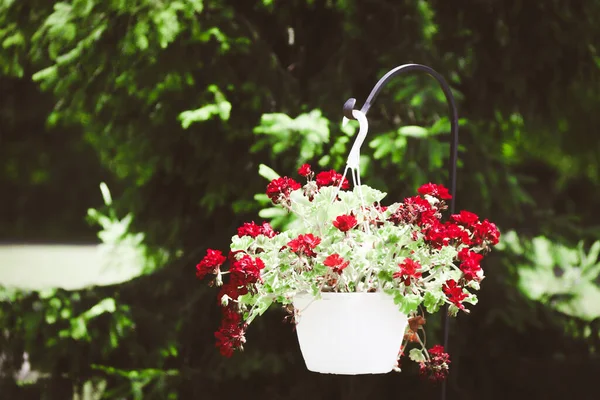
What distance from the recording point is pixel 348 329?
2.50m

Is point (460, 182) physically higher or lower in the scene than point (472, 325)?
higher

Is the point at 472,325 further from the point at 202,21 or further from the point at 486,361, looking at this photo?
the point at 202,21

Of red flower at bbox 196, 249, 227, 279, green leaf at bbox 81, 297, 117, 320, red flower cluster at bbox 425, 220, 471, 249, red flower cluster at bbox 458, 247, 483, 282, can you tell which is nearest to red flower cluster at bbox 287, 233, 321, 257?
red flower at bbox 196, 249, 227, 279

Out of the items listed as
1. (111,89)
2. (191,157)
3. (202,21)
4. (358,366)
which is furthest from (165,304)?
(358,366)

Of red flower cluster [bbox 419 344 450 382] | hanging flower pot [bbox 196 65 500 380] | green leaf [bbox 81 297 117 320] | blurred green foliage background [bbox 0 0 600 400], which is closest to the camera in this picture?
hanging flower pot [bbox 196 65 500 380]

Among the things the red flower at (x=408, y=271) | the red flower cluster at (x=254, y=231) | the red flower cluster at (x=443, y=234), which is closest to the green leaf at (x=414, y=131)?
the red flower cluster at (x=443, y=234)

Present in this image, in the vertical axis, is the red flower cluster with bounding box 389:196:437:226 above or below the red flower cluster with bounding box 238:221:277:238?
above

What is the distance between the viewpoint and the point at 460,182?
16.5ft

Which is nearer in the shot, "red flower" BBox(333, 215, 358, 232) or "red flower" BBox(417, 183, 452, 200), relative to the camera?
"red flower" BBox(333, 215, 358, 232)

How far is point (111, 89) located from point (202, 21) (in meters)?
0.73

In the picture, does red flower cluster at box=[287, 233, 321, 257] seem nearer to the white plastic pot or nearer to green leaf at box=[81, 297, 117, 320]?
the white plastic pot

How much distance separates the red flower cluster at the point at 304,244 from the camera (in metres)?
2.44

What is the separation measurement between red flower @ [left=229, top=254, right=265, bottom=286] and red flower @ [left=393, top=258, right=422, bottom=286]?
1.30 feet

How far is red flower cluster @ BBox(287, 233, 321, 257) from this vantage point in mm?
2438
